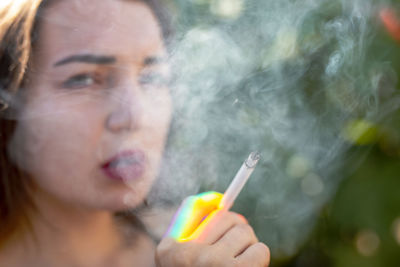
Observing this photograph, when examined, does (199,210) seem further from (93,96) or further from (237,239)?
(93,96)

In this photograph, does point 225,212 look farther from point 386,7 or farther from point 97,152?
point 386,7

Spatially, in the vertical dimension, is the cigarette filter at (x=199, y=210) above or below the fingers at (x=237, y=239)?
above

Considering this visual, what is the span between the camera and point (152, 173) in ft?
2.60

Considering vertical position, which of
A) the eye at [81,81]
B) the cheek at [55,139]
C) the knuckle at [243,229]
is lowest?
the knuckle at [243,229]

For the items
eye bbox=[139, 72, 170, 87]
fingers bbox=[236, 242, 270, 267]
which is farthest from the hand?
eye bbox=[139, 72, 170, 87]

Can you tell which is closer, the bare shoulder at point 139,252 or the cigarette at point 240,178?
the cigarette at point 240,178

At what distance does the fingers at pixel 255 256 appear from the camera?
663 mm

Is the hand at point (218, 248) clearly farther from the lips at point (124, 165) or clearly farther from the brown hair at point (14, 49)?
the brown hair at point (14, 49)

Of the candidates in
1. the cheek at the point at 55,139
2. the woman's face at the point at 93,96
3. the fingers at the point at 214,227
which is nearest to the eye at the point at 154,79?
the woman's face at the point at 93,96

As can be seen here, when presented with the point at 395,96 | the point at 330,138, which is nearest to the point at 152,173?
the point at 330,138

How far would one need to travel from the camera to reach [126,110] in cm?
70

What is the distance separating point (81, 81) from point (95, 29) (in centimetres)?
9

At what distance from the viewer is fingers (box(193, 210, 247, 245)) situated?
664 mm

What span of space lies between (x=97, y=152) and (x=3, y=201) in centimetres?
28
